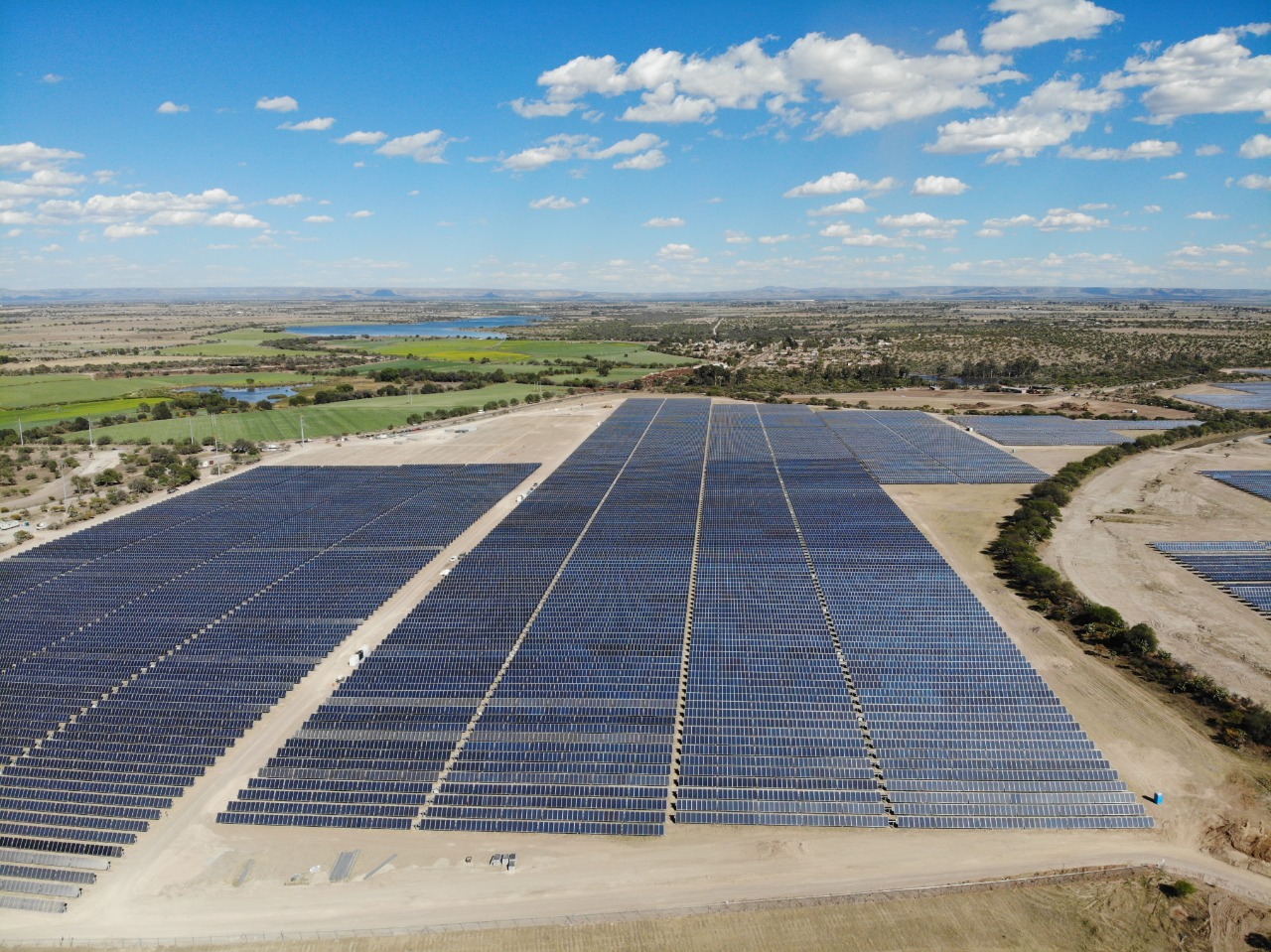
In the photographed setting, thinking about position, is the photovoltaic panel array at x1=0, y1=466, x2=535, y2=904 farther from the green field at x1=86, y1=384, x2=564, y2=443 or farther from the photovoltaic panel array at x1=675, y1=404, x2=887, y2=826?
the green field at x1=86, y1=384, x2=564, y2=443

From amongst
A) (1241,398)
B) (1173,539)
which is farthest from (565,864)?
(1241,398)

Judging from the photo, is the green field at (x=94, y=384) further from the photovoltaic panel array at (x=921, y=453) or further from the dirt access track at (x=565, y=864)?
the dirt access track at (x=565, y=864)

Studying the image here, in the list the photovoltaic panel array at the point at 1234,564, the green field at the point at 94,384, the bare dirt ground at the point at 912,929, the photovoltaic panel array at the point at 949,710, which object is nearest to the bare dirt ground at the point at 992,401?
the photovoltaic panel array at the point at 1234,564

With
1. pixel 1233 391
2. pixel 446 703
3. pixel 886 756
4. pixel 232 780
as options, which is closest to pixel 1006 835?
pixel 886 756

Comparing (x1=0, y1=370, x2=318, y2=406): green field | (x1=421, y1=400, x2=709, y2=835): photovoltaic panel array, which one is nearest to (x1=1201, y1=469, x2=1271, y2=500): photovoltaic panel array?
(x1=421, y1=400, x2=709, y2=835): photovoltaic panel array

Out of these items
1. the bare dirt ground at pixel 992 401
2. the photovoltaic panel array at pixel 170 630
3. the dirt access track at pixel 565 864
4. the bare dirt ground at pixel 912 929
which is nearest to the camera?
the bare dirt ground at pixel 912 929

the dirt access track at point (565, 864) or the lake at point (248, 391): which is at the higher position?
the lake at point (248, 391)

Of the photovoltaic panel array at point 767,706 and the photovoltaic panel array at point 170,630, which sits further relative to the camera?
the photovoltaic panel array at point 170,630

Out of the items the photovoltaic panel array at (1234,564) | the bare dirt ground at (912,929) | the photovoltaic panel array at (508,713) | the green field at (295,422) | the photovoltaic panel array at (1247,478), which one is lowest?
the bare dirt ground at (912,929)

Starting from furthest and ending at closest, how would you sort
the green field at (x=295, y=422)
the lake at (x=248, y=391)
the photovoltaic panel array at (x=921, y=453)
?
the lake at (x=248, y=391)
the green field at (x=295, y=422)
the photovoltaic panel array at (x=921, y=453)
